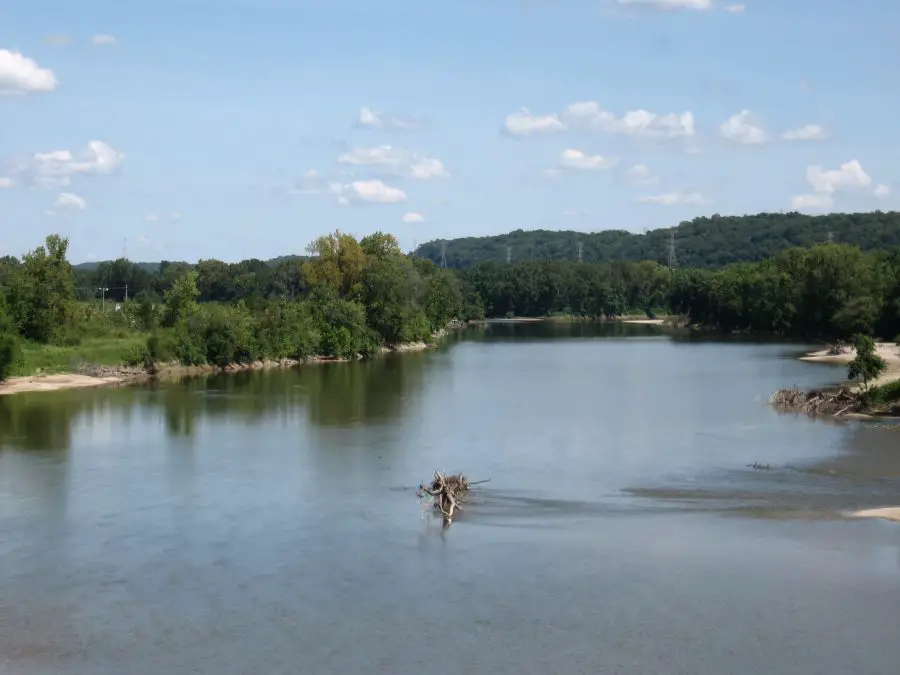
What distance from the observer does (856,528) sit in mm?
25078

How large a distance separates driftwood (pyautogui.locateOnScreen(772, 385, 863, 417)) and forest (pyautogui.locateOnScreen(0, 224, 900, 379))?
31847mm

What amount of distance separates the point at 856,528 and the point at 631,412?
2067cm

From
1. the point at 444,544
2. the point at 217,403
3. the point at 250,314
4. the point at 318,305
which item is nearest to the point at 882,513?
the point at 444,544

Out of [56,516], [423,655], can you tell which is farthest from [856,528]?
[56,516]

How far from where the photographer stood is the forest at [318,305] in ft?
201

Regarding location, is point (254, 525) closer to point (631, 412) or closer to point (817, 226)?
point (631, 412)

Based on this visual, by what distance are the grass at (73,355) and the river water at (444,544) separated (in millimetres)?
10647

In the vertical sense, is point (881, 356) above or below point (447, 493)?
above

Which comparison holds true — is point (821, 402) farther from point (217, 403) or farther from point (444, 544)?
point (217, 403)

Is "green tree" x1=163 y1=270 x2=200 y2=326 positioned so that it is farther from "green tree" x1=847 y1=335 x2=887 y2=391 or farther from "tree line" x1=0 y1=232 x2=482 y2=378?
"green tree" x1=847 y1=335 x2=887 y2=391

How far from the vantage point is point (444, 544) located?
79.1ft

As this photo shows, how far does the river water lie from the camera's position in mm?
18297

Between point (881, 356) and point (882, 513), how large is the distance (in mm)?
35555

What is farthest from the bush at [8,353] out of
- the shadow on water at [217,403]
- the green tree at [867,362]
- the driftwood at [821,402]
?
the green tree at [867,362]
